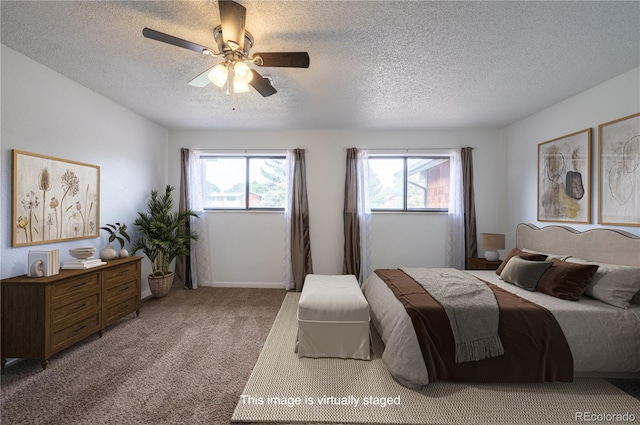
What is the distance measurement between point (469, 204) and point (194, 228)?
4625 mm

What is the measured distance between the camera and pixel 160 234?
12.7ft

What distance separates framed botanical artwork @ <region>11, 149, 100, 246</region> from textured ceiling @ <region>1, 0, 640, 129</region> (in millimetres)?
962

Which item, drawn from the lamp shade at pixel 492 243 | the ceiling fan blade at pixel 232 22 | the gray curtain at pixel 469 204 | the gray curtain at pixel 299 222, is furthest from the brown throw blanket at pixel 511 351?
the gray curtain at pixel 299 222

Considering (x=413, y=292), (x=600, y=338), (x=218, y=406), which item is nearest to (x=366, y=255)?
(x=413, y=292)

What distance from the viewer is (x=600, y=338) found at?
1.98m

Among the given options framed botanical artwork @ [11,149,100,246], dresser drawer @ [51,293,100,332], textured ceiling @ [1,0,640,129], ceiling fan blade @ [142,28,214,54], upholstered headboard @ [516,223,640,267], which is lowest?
dresser drawer @ [51,293,100,332]

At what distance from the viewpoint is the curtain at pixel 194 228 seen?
4.46 meters

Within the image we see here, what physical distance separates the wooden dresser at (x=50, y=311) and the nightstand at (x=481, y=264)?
4.71 metres

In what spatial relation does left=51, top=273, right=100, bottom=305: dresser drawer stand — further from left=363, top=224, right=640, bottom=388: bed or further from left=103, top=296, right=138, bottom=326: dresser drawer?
left=363, top=224, right=640, bottom=388: bed

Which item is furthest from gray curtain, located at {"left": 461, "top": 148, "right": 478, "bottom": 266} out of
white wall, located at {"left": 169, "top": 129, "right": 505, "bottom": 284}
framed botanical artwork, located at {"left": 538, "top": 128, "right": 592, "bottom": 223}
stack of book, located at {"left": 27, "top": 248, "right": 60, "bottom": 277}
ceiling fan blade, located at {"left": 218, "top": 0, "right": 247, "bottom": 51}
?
stack of book, located at {"left": 27, "top": 248, "right": 60, "bottom": 277}

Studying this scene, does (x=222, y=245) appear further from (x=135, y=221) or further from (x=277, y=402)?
(x=277, y=402)

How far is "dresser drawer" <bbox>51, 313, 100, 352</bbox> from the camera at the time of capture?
226 cm

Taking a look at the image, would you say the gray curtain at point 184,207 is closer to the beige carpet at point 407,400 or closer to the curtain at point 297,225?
the curtain at point 297,225

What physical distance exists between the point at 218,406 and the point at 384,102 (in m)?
3.42
